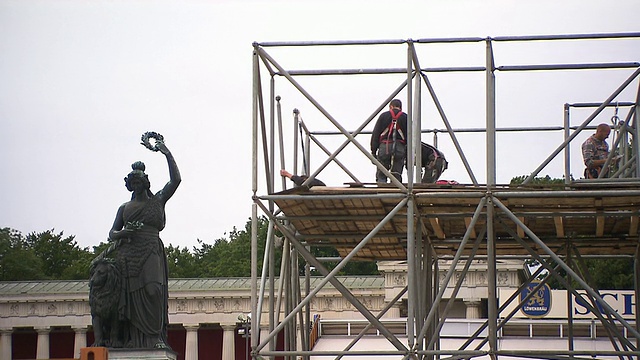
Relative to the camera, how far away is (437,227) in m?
23.6

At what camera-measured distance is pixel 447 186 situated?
2078 cm

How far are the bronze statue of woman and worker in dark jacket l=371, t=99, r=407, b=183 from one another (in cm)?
368

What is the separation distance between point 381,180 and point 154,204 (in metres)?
4.25

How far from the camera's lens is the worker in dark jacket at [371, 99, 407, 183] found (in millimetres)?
23047

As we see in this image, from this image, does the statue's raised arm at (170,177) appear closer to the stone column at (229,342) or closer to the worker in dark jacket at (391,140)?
the worker in dark jacket at (391,140)

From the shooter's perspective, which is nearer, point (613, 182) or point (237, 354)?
point (613, 182)

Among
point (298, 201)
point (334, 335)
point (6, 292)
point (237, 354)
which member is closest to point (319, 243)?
point (298, 201)

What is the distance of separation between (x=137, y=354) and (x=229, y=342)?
53.8 m

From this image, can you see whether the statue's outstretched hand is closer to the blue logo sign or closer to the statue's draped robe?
the statue's draped robe

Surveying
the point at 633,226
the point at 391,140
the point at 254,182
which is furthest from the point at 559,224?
the point at 254,182

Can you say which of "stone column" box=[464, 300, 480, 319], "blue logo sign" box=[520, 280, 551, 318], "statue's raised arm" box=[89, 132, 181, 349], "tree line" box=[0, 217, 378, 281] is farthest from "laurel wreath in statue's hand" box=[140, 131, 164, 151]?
"tree line" box=[0, 217, 378, 281]

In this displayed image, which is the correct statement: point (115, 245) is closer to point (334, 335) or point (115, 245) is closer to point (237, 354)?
point (334, 335)

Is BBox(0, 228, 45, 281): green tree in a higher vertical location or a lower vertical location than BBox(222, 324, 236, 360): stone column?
higher

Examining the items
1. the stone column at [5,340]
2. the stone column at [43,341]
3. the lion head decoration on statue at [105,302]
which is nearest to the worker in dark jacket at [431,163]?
the lion head decoration on statue at [105,302]
